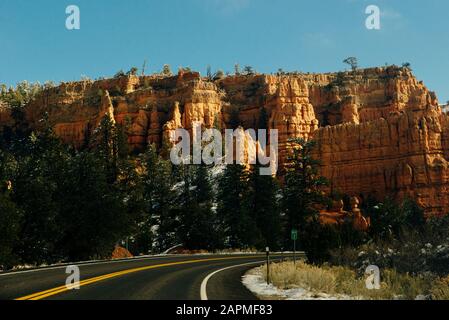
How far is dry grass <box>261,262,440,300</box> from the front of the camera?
12875 millimetres

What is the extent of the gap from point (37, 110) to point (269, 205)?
104 metres

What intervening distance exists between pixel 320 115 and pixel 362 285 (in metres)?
121

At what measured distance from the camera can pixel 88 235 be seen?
33.9 meters

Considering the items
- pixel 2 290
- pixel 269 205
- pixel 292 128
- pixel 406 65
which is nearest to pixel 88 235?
pixel 2 290

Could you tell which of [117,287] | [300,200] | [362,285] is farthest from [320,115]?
[117,287]

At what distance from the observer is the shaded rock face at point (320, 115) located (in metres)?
96.9

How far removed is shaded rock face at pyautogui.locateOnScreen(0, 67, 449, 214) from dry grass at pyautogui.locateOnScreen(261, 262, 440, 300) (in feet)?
270

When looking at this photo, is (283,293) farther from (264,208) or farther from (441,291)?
(264,208)

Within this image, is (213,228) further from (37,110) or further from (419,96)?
(37,110)

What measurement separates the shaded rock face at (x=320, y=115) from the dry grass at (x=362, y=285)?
82246 mm

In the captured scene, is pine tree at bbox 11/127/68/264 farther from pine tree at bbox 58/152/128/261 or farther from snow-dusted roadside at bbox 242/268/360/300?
snow-dusted roadside at bbox 242/268/360/300

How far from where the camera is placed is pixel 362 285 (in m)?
14.1
